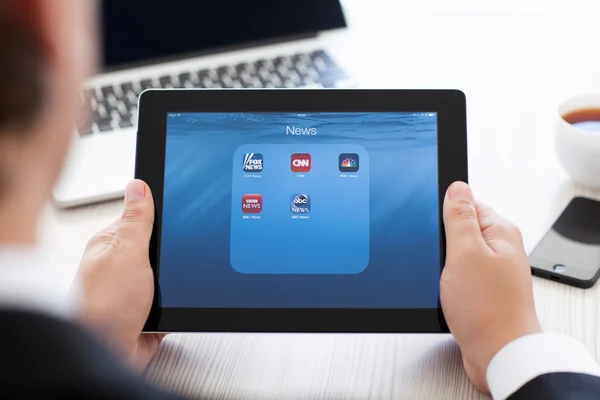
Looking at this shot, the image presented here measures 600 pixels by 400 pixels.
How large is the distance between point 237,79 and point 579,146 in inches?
21.2

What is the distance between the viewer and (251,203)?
860 millimetres

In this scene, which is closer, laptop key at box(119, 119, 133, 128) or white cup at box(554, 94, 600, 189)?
white cup at box(554, 94, 600, 189)

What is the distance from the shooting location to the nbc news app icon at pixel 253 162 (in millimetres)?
870

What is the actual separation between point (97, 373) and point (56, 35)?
0.15 meters

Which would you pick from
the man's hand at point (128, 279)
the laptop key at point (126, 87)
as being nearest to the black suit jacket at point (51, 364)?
the man's hand at point (128, 279)

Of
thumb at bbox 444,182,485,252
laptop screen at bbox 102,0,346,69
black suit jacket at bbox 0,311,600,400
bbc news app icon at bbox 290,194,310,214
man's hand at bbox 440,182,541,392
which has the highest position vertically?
black suit jacket at bbox 0,311,600,400

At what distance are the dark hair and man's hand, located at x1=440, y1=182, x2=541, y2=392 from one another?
0.55 metres

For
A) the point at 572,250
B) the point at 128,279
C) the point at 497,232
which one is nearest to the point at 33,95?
the point at 128,279

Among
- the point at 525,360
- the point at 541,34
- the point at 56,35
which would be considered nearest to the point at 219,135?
the point at 525,360

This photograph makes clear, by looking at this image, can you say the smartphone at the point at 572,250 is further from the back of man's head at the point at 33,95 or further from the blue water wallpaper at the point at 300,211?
the back of man's head at the point at 33,95

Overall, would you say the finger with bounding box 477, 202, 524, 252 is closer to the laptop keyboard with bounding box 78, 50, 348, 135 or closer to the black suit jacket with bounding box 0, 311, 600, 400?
the laptop keyboard with bounding box 78, 50, 348, 135

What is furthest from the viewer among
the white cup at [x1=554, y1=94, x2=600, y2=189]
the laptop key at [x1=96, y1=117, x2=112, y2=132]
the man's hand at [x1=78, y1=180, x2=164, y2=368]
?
the laptop key at [x1=96, y1=117, x2=112, y2=132]

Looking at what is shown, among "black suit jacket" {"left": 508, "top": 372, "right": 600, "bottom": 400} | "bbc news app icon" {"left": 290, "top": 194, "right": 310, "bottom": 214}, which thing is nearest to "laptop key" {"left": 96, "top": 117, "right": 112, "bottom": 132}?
"bbc news app icon" {"left": 290, "top": 194, "right": 310, "bottom": 214}

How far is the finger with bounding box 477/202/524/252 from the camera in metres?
0.85
